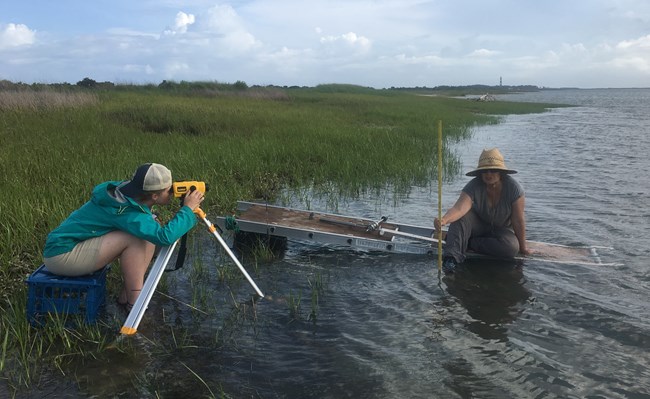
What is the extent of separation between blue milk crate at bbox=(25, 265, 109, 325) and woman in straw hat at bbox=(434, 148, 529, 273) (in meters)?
3.68

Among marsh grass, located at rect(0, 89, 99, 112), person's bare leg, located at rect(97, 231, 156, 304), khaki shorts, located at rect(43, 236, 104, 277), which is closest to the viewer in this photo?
khaki shorts, located at rect(43, 236, 104, 277)

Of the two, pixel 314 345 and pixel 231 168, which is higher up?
pixel 231 168

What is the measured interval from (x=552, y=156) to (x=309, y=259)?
13.1 metres

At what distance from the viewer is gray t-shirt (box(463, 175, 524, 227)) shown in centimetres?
573

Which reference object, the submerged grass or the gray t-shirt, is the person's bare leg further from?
the gray t-shirt

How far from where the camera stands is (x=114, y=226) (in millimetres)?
3992

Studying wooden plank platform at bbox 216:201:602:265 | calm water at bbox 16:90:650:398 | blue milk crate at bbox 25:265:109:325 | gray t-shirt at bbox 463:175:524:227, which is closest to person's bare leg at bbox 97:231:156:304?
blue milk crate at bbox 25:265:109:325

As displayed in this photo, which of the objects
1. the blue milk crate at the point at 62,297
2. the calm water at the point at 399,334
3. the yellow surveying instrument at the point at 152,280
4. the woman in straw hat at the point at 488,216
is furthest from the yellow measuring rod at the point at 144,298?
→ the woman in straw hat at the point at 488,216

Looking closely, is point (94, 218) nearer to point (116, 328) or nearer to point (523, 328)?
point (116, 328)

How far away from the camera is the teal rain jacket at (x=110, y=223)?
12.6ft

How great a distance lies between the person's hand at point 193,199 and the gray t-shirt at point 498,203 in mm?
3177

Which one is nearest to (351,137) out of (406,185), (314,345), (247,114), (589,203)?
(406,185)

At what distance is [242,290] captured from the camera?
5152mm

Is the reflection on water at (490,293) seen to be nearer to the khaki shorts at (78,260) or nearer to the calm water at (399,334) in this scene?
the calm water at (399,334)
